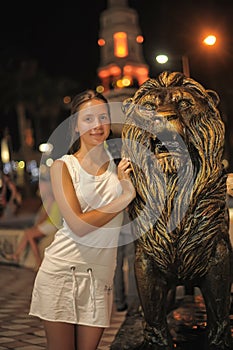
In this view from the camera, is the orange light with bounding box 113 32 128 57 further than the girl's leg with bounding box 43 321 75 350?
Yes

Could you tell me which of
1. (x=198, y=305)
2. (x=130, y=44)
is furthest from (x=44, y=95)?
(x=198, y=305)

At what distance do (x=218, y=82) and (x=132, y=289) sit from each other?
845cm

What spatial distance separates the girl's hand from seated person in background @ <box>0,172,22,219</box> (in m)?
7.18

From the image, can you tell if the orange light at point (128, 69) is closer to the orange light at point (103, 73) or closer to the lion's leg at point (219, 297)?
the orange light at point (103, 73)

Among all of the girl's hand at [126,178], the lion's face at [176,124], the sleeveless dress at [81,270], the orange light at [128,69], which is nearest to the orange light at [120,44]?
the orange light at [128,69]

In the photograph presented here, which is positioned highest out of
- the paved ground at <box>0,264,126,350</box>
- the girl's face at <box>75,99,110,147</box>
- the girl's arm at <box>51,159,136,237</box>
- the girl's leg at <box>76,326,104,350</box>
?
the girl's face at <box>75,99,110,147</box>

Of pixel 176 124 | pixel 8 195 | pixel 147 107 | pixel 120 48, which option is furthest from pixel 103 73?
pixel 176 124

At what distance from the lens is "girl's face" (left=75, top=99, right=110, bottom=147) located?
2080 mm

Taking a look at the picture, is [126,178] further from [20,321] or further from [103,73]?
[103,73]

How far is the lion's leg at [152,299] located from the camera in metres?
2.18

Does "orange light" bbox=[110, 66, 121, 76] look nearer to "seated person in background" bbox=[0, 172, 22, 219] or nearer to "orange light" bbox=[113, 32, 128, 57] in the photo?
"orange light" bbox=[113, 32, 128, 57]

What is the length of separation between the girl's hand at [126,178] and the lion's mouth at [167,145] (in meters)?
0.13

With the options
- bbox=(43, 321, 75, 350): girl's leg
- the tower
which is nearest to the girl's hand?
bbox=(43, 321, 75, 350): girl's leg

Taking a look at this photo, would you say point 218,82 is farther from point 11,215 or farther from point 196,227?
point 196,227
